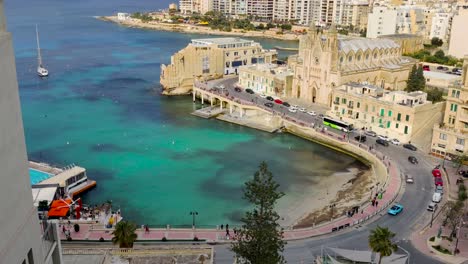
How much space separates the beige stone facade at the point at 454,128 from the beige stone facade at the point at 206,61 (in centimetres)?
4925

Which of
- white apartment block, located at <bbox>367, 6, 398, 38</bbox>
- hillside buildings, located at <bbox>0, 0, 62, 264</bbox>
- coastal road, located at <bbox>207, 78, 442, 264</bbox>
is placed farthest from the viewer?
white apartment block, located at <bbox>367, 6, 398, 38</bbox>

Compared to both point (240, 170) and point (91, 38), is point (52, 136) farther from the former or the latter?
point (91, 38)

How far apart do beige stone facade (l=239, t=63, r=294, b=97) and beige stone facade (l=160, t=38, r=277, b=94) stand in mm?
10284

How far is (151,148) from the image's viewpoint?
63.6 meters

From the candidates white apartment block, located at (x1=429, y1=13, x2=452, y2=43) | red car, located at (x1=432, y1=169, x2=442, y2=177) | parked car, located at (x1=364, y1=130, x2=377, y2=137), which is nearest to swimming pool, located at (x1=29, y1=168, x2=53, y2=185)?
parked car, located at (x1=364, y1=130, x2=377, y2=137)

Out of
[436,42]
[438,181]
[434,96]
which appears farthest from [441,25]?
[438,181]

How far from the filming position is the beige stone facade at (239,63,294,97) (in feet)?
268

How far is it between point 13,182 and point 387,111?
183 feet

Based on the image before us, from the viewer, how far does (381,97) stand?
65.8m

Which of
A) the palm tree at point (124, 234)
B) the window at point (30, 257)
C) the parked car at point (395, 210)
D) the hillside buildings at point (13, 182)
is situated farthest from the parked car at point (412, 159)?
the window at point (30, 257)

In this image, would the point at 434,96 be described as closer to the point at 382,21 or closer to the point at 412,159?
the point at 412,159

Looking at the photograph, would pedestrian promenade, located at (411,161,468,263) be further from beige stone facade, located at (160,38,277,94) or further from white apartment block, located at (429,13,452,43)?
white apartment block, located at (429,13,452,43)

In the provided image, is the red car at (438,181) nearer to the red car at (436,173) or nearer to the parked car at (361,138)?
the red car at (436,173)

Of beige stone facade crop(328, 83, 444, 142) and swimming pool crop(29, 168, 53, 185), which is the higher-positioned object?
beige stone facade crop(328, 83, 444, 142)
